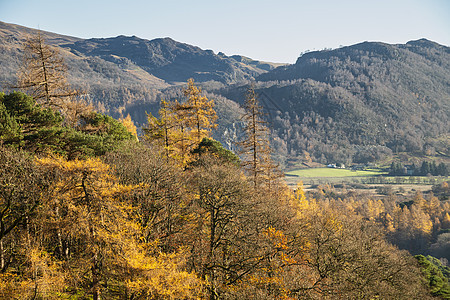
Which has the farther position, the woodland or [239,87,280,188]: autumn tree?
[239,87,280,188]: autumn tree

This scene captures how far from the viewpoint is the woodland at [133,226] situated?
19438 millimetres

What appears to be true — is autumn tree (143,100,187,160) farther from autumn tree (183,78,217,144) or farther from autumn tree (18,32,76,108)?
autumn tree (18,32,76,108)

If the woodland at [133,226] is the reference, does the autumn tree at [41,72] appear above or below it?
above

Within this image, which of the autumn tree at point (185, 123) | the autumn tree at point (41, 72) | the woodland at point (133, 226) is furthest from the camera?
the autumn tree at point (185, 123)

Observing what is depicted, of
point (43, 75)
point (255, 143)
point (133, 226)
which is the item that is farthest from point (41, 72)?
point (255, 143)

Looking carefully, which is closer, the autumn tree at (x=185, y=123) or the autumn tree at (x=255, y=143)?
the autumn tree at (x=255, y=143)

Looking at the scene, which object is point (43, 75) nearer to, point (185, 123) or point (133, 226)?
point (185, 123)

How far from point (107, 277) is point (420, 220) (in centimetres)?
11126

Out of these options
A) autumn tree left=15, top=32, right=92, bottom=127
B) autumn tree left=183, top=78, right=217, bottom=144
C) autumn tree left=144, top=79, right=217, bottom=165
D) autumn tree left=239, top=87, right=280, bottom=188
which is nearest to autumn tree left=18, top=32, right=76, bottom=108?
autumn tree left=15, top=32, right=92, bottom=127

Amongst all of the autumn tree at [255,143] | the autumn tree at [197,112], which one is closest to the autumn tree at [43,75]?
the autumn tree at [197,112]

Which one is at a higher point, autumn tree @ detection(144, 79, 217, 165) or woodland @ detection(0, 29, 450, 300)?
autumn tree @ detection(144, 79, 217, 165)

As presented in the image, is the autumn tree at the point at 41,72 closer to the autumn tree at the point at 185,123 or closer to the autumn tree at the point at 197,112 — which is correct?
the autumn tree at the point at 185,123

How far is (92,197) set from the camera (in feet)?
67.1

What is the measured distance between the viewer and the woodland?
19438 mm
